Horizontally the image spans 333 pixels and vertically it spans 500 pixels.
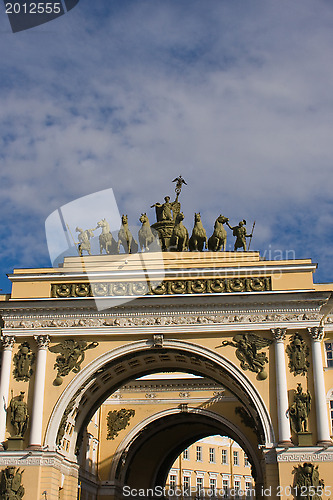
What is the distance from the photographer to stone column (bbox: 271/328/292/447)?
90.3 ft

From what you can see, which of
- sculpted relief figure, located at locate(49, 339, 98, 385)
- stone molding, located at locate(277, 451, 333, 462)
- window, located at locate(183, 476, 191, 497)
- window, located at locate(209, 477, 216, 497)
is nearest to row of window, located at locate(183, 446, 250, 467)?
window, located at locate(209, 477, 216, 497)

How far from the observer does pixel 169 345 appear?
1181 inches

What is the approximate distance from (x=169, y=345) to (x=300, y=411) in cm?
599

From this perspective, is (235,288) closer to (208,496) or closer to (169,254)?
(169,254)

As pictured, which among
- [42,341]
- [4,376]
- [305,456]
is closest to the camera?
[305,456]

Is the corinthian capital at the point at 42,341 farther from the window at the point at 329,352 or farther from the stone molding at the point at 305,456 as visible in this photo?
the window at the point at 329,352

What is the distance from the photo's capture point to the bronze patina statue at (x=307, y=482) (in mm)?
26500

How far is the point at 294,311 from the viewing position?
96.8 ft

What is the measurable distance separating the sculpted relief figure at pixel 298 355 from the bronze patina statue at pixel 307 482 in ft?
12.0

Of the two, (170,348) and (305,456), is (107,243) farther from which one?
(305,456)

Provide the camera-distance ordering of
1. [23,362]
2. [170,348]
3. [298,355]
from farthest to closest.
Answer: [170,348] → [23,362] → [298,355]

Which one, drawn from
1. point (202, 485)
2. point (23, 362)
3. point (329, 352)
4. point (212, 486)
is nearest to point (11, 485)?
point (23, 362)

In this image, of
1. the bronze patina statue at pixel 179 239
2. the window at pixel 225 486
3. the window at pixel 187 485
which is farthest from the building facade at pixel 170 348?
the window at pixel 225 486

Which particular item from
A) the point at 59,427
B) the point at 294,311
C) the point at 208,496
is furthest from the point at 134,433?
the point at 208,496
